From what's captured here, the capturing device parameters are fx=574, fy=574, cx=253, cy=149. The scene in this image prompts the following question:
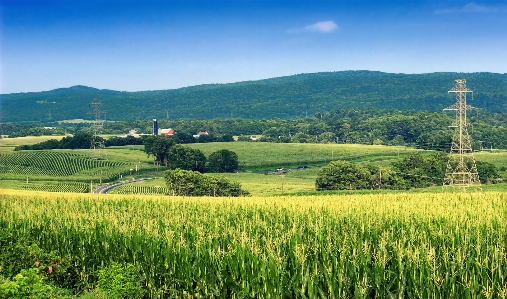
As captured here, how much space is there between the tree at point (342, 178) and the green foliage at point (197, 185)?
1659 centimetres

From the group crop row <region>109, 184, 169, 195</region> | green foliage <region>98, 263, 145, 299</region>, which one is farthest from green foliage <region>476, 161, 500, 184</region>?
green foliage <region>98, 263, 145, 299</region>

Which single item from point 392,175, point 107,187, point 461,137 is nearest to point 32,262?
point 461,137

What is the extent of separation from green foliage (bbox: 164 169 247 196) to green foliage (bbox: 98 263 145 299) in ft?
309

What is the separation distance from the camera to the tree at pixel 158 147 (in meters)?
167

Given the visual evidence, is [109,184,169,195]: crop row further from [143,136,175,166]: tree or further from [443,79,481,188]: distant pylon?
[443,79,481,188]: distant pylon

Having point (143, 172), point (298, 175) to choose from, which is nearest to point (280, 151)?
point (298, 175)

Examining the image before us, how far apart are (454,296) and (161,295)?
8290mm

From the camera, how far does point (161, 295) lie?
16.9 meters

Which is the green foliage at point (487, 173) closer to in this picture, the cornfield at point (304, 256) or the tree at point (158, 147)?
the tree at point (158, 147)

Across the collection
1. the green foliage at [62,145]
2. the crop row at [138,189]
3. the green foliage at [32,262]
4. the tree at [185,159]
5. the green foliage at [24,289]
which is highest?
the green foliage at [24,289]

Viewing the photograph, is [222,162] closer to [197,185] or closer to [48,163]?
[197,185]

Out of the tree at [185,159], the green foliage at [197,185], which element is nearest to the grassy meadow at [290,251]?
the green foliage at [197,185]

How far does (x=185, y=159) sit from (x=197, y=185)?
42.4 meters

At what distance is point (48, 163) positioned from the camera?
16112 cm
